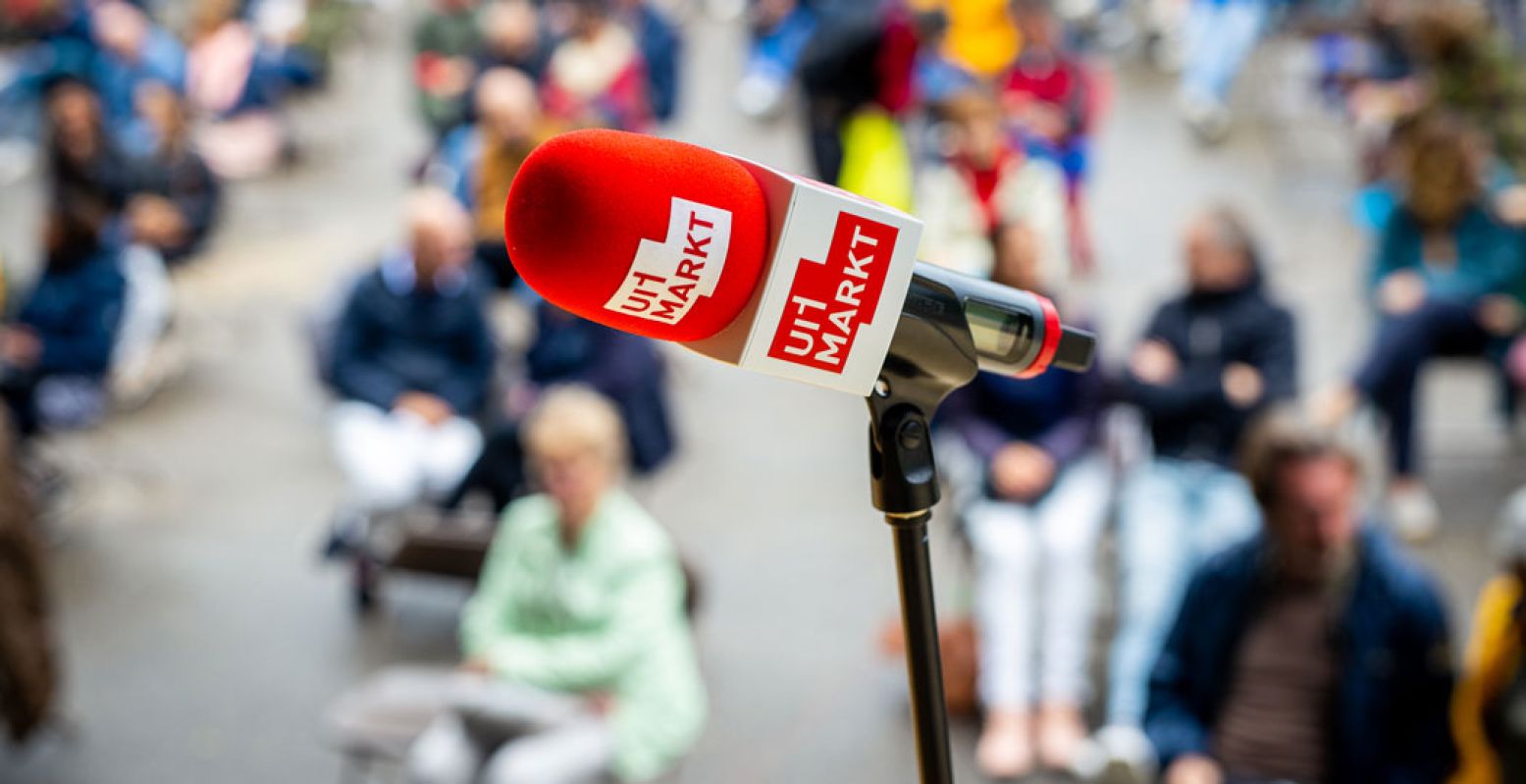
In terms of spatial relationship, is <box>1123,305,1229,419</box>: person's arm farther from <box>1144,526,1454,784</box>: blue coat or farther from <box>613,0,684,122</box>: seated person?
<box>613,0,684,122</box>: seated person

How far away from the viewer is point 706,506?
552 centimetres

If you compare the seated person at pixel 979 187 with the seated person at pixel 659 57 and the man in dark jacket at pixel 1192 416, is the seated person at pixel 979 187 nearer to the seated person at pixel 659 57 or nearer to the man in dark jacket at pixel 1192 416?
the man in dark jacket at pixel 1192 416

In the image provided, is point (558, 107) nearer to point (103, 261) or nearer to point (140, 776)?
point (103, 261)

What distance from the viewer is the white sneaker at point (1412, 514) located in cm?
507

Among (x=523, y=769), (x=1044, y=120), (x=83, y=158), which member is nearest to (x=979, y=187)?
(x=1044, y=120)

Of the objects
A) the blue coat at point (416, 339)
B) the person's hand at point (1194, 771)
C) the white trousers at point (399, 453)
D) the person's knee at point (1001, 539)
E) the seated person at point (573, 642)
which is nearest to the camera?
the seated person at point (573, 642)

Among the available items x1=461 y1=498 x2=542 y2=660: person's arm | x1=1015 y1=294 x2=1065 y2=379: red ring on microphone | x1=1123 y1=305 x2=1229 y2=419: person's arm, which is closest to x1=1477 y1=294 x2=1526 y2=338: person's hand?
x1=1123 y1=305 x2=1229 y2=419: person's arm

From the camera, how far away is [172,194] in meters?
6.80

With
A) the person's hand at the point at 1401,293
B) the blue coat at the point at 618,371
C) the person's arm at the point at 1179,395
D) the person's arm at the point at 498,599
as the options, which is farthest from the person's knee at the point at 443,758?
the person's hand at the point at 1401,293

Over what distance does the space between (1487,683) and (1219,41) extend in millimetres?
7031

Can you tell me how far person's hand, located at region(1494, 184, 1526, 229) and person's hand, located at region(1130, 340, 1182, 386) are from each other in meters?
1.56

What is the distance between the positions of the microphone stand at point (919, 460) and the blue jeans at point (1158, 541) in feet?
9.26

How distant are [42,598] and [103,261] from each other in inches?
76.4

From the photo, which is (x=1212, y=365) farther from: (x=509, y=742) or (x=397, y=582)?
(x=397, y=582)
